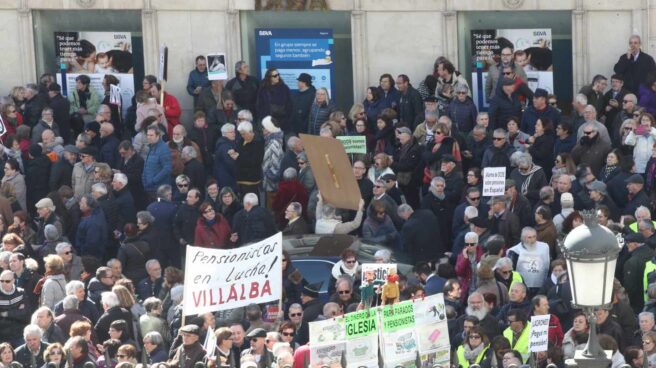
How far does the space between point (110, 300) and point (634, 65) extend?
10156 millimetres

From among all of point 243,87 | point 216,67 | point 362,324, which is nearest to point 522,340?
point 362,324

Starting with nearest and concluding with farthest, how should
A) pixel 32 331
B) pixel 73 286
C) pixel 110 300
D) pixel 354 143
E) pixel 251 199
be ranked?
1. pixel 32 331
2. pixel 110 300
3. pixel 73 286
4. pixel 251 199
5. pixel 354 143

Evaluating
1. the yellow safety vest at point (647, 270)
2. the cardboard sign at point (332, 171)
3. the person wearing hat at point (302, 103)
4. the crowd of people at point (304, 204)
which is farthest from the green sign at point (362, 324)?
the person wearing hat at point (302, 103)

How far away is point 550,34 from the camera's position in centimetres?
3078

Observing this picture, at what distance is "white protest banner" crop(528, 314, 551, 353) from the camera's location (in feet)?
65.3

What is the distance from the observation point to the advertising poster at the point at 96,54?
30.7 meters

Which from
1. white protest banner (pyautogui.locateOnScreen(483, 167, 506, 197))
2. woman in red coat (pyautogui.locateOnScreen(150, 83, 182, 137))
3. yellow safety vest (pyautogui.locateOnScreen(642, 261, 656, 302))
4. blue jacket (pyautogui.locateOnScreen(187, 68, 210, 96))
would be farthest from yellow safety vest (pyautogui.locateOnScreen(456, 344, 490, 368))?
blue jacket (pyautogui.locateOnScreen(187, 68, 210, 96))

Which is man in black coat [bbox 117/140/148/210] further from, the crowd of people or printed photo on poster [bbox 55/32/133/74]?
printed photo on poster [bbox 55/32/133/74]

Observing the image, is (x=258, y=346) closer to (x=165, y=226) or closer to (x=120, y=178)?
(x=165, y=226)

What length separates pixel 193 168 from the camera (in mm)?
27094

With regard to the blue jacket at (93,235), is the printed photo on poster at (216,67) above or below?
above

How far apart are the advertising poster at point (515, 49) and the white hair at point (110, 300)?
9748 mm

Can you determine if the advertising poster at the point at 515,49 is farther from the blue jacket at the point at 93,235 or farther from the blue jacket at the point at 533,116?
the blue jacket at the point at 93,235

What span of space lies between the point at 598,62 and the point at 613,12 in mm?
777
